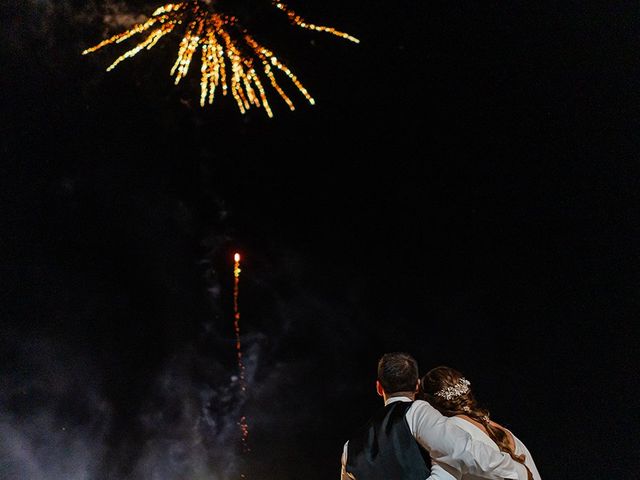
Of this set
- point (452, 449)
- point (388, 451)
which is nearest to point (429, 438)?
point (452, 449)

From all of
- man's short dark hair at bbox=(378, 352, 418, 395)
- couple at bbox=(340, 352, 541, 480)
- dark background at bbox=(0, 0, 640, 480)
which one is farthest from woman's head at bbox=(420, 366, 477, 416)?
dark background at bbox=(0, 0, 640, 480)

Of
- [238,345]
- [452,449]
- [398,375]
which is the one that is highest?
[398,375]

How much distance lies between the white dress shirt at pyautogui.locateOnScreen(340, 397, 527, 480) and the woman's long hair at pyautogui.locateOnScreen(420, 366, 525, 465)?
0.12 metres

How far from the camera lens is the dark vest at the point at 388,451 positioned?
2.49 metres

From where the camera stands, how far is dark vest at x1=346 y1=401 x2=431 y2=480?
8.18 ft

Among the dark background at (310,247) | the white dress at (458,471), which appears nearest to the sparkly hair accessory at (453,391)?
the white dress at (458,471)

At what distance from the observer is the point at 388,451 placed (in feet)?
8.36

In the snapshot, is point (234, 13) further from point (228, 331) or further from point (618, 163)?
point (618, 163)

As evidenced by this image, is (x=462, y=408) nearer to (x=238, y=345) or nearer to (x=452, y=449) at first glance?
(x=452, y=449)

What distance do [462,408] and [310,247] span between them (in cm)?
468

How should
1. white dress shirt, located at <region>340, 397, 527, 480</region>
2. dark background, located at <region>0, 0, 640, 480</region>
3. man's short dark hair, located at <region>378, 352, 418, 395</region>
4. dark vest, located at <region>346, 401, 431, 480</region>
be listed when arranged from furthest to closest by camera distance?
dark background, located at <region>0, 0, 640, 480</region>
man's short dark hair, located at <region>378, 352, 418, 395</region>
dark vest, located at <region>346, 401, 431, 480</region>
white dress shirt, located at <region>340, 397, 527, 480</region>

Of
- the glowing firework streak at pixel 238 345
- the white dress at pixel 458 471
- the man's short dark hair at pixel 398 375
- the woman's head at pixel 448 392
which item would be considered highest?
the man's short dark hair at pixel 398 375

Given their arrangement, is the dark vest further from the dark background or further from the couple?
the dark background

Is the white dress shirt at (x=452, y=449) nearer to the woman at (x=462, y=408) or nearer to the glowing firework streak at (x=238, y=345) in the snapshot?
the woman at (x=462, y=408)
